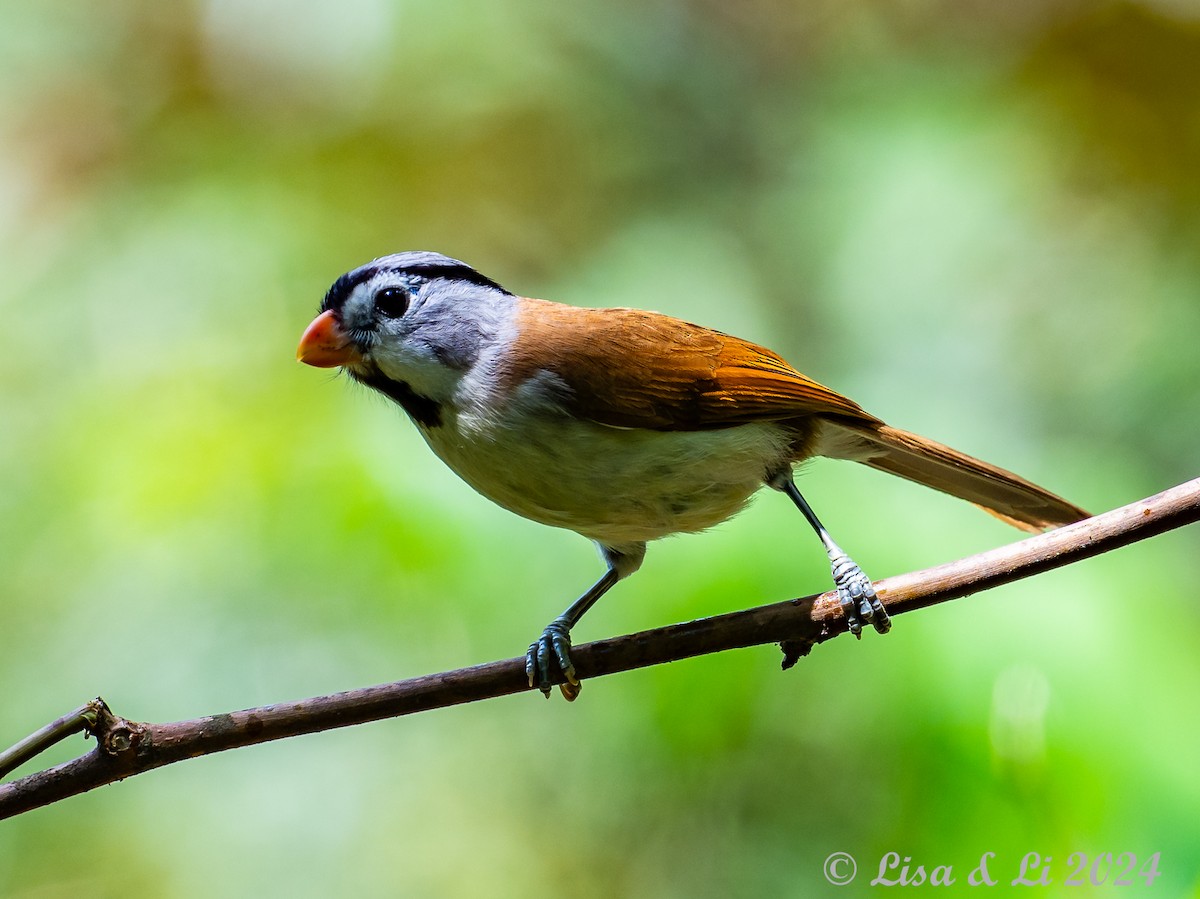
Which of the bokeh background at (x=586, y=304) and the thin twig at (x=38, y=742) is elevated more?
the bokeh background at (x=586, y=304)

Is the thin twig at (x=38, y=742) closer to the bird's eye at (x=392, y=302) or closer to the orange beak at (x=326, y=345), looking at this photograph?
the orange beak at (x=326, y=345)

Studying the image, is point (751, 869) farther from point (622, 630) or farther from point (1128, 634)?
point (1128, 634)

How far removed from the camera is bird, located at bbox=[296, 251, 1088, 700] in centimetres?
276

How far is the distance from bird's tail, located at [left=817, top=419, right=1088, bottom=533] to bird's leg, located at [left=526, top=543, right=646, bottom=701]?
66 cm

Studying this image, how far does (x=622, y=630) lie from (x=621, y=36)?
3.01m

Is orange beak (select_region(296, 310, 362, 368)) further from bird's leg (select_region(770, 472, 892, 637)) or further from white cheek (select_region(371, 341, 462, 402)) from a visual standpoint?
bird's leg (select_region(770, 472, 892, 637))

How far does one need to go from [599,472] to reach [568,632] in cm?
55

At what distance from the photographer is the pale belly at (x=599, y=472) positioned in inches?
107

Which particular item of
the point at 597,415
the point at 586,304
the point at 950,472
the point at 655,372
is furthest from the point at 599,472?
the point at 586,304

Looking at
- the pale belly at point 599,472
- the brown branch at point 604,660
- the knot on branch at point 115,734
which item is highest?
the pale belly at point 599,472

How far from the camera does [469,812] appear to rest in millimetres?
3689

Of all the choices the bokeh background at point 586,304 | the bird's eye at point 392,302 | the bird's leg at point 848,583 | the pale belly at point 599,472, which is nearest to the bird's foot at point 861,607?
the bird's leg at point 848,583

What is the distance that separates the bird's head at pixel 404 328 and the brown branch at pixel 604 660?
87 cm

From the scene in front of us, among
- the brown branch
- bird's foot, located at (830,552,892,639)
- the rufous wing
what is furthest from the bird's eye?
bird's foot, located at (830,552,892,639)
